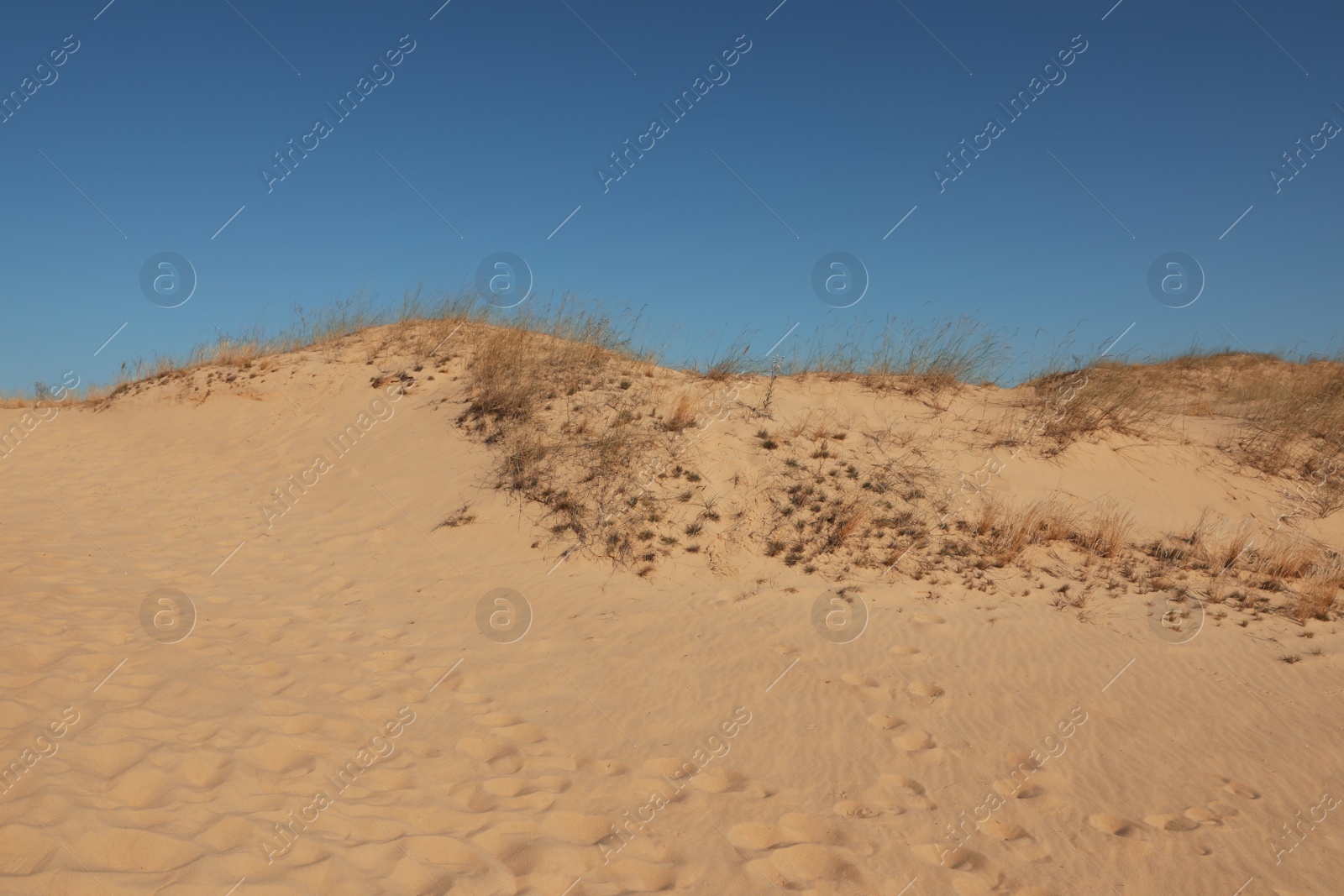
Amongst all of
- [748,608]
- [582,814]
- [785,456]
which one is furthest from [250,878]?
A: [785,456]

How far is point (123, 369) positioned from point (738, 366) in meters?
14.0

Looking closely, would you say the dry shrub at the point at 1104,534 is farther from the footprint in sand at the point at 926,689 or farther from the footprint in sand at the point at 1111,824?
the footprint in sand at the point at 1111,824

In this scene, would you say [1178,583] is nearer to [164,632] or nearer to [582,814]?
[582,814]

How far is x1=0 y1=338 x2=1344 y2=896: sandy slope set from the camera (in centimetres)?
336

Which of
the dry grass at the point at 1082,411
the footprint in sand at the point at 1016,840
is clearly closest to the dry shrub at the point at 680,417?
the dry grass at the point at 1082,411

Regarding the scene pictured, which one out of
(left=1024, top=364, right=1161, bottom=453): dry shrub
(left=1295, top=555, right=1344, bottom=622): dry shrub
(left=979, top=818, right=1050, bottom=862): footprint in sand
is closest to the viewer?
(left=979, top=818, right=1050, bottom=862): footprint in sand

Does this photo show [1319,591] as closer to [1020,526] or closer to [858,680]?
[1020,526]

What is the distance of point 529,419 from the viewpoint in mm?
9484

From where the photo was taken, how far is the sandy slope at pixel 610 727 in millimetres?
3357

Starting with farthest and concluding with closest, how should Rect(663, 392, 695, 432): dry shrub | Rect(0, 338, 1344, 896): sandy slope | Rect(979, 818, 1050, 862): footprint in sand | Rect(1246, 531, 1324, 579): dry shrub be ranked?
Rect(663, 392, 695, 432): dry shrub → Rect(1246, 531, 1324, 579): dry shrub → Rect(979, 818, 1050, 862): footprint in sand → Rect(0, 338, 1344, 896): sandy slope

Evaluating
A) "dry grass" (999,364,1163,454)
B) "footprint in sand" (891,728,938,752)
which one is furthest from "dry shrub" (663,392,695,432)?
"footprint in sand" (891,728,938,752)

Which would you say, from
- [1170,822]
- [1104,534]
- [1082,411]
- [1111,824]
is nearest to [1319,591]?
[1104,534]

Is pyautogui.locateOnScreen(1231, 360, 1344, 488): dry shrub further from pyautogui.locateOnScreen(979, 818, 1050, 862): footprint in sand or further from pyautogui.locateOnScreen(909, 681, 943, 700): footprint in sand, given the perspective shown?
pyautogui.locateOnScreen(979, 818, 1050, 862): footprint in sand

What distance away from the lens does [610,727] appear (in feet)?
15.7
